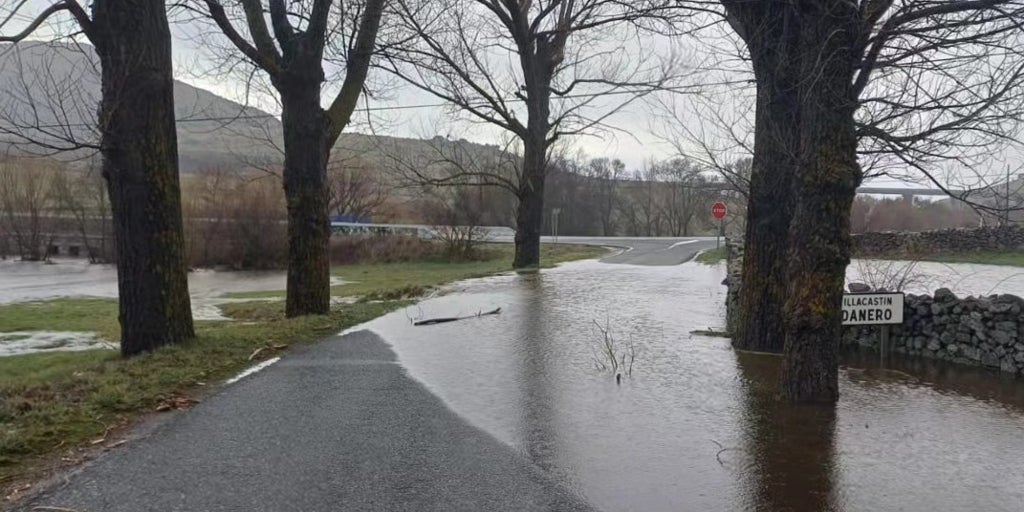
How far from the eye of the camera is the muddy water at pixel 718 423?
449 cm

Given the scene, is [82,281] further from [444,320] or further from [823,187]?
[823,187]

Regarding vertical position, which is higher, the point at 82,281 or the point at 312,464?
the point at 312,464

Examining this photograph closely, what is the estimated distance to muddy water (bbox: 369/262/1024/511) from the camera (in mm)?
4492

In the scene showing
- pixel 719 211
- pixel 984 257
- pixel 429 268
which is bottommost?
pixel 429 268

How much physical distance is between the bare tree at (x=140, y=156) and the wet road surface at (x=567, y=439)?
65.0 inches

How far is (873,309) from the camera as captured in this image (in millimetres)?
8211

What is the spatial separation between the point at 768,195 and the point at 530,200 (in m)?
16.5

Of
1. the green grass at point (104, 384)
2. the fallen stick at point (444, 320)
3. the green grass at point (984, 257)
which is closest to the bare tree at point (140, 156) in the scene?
the green grass at point (104, 384)

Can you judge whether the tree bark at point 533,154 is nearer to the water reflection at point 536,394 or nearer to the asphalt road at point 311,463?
the water reflection at point 536,394

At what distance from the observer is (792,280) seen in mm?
6172

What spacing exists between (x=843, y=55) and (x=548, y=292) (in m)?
10.8

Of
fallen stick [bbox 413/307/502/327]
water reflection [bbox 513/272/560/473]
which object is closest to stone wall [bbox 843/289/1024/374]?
water reflection [bbox 513/272/560/473]

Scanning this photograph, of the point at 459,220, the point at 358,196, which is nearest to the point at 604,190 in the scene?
the point at 358,196

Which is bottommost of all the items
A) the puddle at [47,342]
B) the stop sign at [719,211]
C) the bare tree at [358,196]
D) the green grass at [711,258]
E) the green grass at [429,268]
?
the puddle at [47,342]
